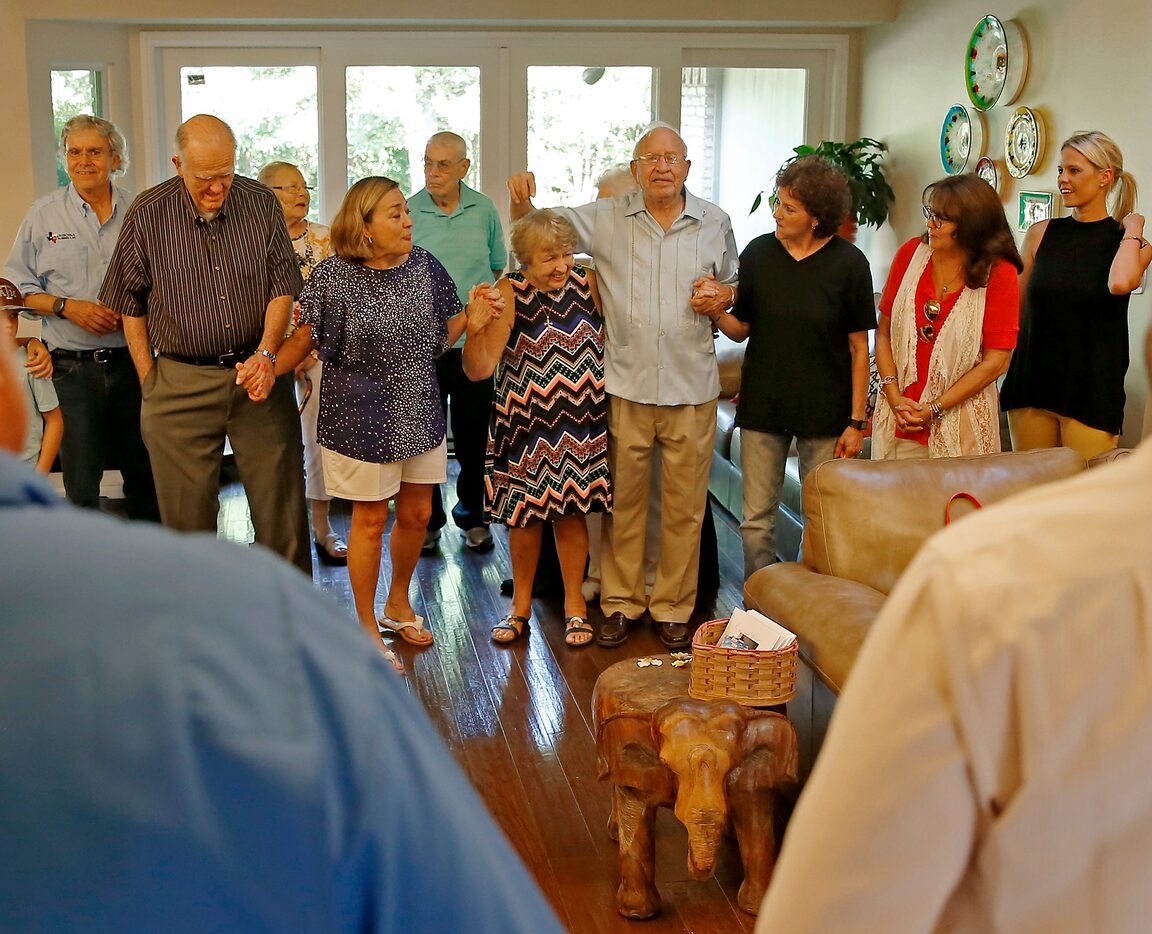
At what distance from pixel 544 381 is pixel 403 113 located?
3555mm

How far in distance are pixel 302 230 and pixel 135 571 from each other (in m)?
4.81

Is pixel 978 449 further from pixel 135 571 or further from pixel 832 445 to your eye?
pixel 135 571

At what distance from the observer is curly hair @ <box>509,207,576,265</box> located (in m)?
4.19

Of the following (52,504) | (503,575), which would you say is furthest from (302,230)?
(52,504)

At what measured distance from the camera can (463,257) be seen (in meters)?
5.63

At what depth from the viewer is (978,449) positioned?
13.4 feet

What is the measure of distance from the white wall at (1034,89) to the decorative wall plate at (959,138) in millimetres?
64

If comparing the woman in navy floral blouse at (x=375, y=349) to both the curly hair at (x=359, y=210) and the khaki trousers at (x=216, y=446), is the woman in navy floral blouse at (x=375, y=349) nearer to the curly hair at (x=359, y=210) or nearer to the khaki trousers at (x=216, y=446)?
the curly hair at (x=359, y=210)

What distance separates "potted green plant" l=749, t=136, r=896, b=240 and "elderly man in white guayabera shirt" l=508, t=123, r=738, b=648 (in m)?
2.69

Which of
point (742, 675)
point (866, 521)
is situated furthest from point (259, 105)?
point (742, 675)

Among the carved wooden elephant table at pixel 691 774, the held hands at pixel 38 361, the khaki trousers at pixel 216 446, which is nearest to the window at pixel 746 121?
the khaki trousers at pixel 216 446

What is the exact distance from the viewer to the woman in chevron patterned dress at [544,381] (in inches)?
167

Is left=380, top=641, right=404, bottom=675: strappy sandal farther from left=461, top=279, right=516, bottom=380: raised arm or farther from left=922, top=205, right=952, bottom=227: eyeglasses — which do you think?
left=922, top=205, right=952, bottom=227: eyeglasses

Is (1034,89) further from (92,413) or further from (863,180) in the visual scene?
(92,413)
